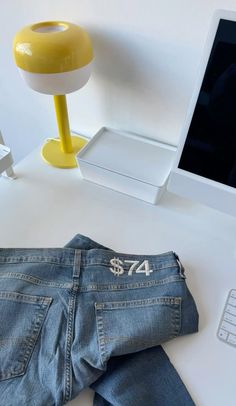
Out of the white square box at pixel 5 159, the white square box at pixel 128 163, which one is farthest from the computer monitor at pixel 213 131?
the white square box at pixel 5 159

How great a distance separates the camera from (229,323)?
0.45 metres

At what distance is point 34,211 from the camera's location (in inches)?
23.7

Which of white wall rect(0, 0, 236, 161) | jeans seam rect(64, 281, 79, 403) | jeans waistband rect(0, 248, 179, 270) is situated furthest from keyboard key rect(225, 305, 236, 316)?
white wall rect(0, 0, 236, 161)

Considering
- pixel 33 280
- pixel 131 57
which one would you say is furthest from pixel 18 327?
pixel 131 57

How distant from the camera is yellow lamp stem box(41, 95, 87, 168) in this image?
669 mm

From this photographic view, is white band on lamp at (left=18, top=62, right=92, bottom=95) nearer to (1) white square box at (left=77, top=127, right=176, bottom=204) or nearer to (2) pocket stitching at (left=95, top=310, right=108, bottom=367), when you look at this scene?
(1) white square box at (left=77, top=127, right=176, bottom=204)

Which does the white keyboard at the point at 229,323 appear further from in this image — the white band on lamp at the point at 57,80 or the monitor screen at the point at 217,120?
the white band on lamp at the point at 57,80

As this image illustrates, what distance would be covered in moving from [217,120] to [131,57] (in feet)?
0.93

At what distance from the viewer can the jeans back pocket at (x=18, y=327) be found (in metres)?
0.38

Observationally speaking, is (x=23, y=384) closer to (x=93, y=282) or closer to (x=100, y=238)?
(x=93, y=282)

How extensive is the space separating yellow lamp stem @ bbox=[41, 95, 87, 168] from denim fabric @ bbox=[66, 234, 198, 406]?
1.45 feet

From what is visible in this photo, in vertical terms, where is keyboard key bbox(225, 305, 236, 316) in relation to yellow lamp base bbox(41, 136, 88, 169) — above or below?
below

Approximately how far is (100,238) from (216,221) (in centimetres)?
24

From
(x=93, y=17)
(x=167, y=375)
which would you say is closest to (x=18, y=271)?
(x=167, y=375)
